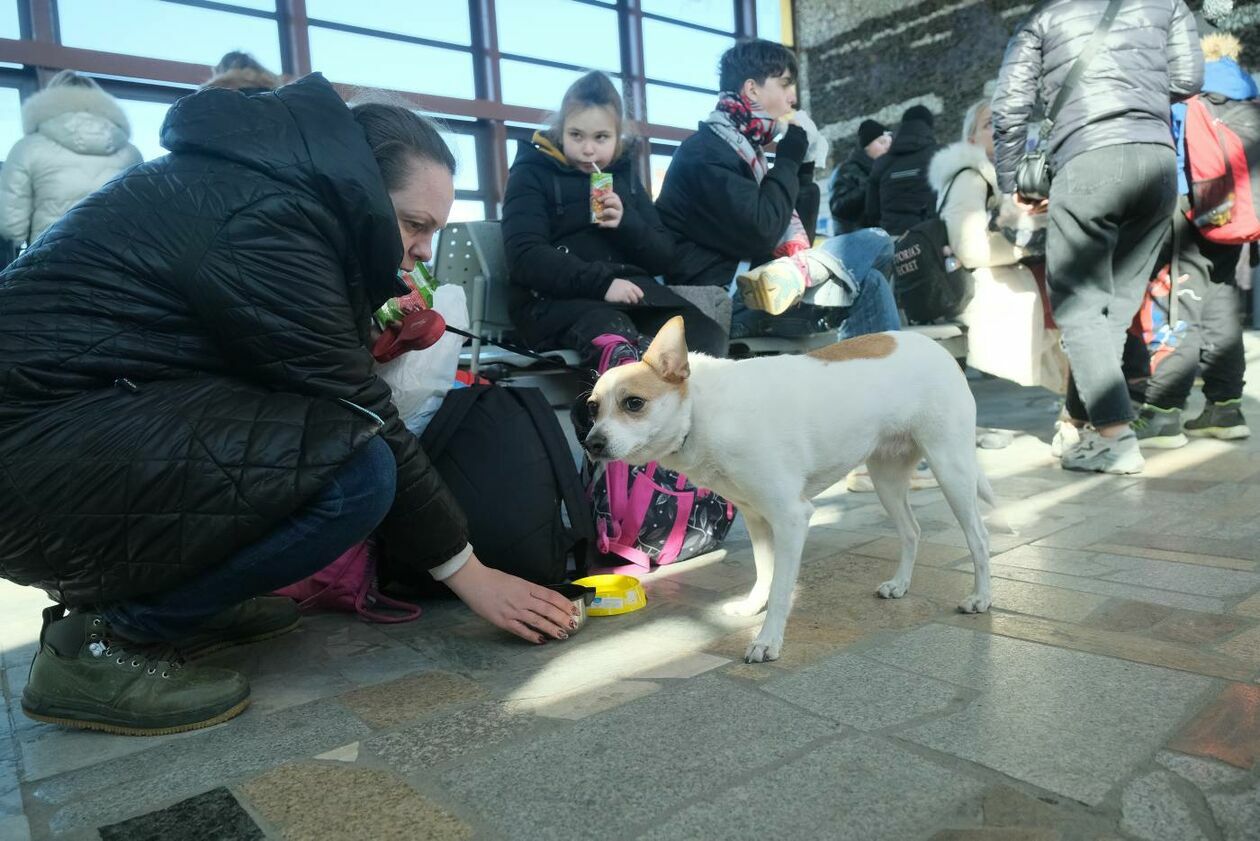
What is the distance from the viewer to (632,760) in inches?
52.6

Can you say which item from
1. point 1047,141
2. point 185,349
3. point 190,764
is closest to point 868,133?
point 1047,141

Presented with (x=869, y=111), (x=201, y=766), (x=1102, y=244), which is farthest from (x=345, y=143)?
(x=869, y=111)

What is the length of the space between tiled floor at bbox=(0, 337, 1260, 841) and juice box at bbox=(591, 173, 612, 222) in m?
1.54

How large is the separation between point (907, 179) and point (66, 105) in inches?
196

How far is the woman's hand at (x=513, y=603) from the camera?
1866 mm

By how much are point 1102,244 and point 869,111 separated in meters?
10.3

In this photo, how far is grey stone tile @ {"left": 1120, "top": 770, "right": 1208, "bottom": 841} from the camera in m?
1.06

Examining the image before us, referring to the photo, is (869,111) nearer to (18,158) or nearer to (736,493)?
(18,158)

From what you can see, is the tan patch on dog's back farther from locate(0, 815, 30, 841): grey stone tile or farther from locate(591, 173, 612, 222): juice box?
locate(0, 815, 30, 841): grey stone tile

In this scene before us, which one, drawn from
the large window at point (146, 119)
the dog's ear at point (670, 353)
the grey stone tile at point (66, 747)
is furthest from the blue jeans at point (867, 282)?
the large window at point (146, 119)

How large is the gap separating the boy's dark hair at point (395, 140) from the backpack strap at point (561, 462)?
2.52ft

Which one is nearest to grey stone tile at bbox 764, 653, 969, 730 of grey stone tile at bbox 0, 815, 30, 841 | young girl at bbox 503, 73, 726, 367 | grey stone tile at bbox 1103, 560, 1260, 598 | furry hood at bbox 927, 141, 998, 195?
grey stone tile at bbox 1103, 560, 1260, 598

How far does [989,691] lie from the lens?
1521 millimetres

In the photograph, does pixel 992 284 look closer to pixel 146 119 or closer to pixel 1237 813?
pixel 1237 813
